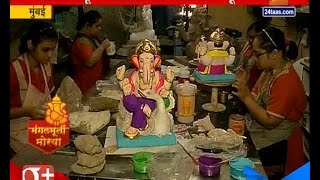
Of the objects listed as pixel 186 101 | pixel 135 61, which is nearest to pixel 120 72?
pixel 135 61

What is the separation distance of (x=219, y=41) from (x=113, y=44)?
0.91ft

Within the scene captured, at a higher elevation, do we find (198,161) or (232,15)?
(232,15)

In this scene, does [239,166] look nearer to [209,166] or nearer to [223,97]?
[209,166]

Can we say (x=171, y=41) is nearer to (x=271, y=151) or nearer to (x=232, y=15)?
(x=232, y=15)

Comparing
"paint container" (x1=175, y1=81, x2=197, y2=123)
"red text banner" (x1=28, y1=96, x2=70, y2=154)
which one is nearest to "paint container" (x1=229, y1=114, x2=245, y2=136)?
"paint container" (x1=175, y1=81, x2=197, y2=123)

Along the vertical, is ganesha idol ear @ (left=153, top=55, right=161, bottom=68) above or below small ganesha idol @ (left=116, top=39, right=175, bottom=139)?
above

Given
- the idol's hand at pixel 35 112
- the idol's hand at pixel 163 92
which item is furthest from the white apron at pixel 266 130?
the idol's hand at pixel 35 112

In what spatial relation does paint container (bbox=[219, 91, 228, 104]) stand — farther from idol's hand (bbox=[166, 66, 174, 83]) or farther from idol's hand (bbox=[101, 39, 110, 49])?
idol's hand (bbox=[101, 39, 110, 49])

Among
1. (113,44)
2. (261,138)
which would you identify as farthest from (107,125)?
(261,138)

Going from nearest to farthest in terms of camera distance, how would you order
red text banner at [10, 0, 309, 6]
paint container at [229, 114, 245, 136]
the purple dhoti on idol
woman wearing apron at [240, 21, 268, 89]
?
1. red text banner at [10, 0, 309, 6]
2. woman wearing apron at [240, 21, 268, 89]
3. paint container at [229, 114, 245, 136]
4. the purple dhoti on idol

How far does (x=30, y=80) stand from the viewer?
1.18 m

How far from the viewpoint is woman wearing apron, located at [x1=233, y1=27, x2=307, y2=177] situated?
118cm

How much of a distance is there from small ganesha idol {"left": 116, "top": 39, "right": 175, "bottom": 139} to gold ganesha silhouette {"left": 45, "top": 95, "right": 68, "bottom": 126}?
230 millimetres

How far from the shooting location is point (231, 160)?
4.11ft
